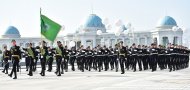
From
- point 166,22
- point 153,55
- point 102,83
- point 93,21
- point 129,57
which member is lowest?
point 102,83

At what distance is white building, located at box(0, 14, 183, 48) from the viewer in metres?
125

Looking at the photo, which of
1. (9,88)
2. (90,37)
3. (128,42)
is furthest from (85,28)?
(9,88)

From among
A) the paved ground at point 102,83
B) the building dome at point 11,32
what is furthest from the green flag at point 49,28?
the building dome at point 11,32

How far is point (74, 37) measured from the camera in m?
133

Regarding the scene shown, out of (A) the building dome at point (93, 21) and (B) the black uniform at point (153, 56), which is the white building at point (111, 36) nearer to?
(A) the building dome at point (93, 21)

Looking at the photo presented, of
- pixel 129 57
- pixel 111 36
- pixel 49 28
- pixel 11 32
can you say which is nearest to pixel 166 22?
pixel 111 36

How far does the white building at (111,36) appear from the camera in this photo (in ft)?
410

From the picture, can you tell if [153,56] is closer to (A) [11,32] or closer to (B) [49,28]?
(B) [49,28]

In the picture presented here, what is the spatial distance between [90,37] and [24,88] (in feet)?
394

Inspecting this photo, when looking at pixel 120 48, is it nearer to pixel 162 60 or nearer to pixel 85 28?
pixel 162 60

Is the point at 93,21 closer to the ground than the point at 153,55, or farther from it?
farther from it

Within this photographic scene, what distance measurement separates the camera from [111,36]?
440 ft

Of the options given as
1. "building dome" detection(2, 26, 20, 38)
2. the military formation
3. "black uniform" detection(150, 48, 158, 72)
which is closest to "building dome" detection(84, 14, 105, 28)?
"building dome" detection(2, 26, 20, 38)

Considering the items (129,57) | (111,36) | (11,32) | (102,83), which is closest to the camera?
(102,83)
